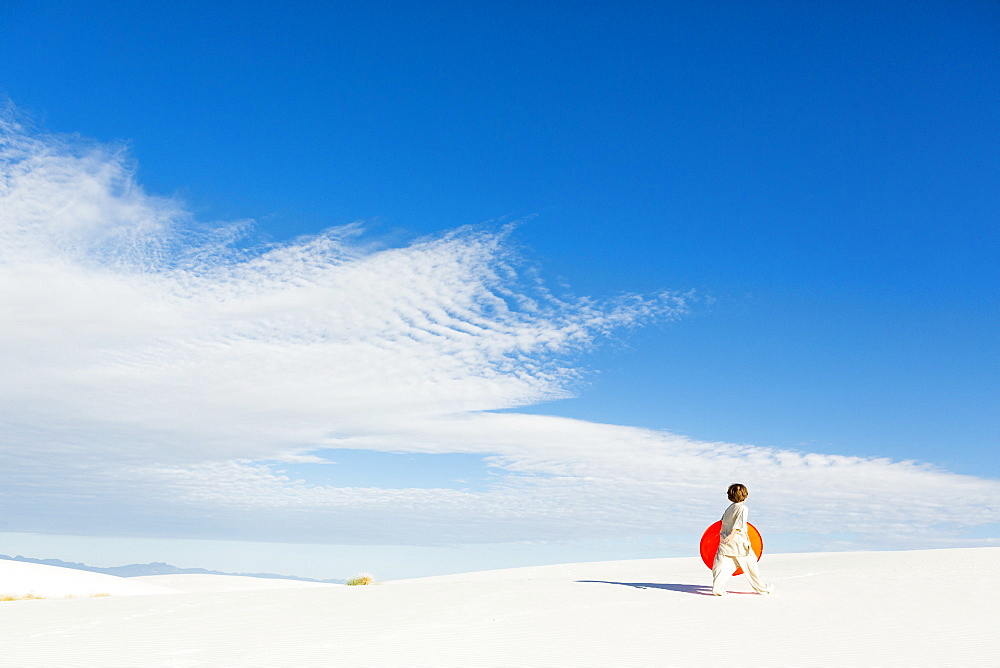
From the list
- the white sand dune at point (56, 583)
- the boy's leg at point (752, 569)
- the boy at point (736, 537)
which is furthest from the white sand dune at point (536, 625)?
the white sand dune at point (56, 583)

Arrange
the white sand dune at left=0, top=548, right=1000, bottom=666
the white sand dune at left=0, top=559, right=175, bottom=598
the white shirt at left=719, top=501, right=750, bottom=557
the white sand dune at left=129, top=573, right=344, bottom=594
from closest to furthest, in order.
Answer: the white sand dune at left=0, top=548, right=1000, bottom=666 → the white shirt at left=719, top=501, right=750, bottom=557 → the white sand dune at left=0, top=559, right=175, bottom=598 → the white sand dune at left=129, top=573, right=344, bottom=594

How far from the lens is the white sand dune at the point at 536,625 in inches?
346

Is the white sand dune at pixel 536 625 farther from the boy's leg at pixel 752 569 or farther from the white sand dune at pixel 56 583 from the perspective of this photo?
the white sand dune at pixel 56 583

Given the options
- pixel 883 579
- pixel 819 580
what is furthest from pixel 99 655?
pixel 883 579

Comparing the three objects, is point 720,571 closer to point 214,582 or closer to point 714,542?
point 714,542

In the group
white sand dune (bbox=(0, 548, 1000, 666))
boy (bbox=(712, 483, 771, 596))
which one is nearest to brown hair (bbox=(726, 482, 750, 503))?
boy (bbox=(712, 483, 771, 596))

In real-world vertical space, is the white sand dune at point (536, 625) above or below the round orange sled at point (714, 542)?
below

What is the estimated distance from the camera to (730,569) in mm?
12812

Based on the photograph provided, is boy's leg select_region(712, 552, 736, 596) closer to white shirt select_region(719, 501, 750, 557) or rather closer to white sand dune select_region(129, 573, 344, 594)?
white shirt select_region(719, 501, 750, 557)

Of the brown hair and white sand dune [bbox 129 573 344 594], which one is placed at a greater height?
the brown hair

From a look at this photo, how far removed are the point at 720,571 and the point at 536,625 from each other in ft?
11.3

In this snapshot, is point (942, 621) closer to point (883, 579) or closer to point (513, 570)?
point (883, 579)

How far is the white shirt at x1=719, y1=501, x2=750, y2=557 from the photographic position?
12203 mm

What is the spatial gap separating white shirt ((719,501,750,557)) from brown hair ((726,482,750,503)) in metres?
0.06
